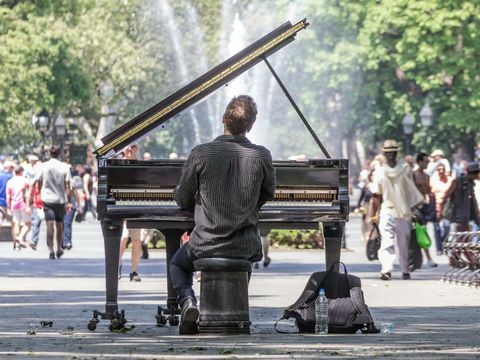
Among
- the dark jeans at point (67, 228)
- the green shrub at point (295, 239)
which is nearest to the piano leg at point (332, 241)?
the dark jeans at point (67, 228)

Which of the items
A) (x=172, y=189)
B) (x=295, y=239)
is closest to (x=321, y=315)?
(x=172, y=189)

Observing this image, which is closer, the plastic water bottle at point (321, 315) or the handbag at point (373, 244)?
the plastic water bottle at point (321, 315)

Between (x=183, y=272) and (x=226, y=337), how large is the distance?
0.86 metres

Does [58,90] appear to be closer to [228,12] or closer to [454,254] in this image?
[228,12]

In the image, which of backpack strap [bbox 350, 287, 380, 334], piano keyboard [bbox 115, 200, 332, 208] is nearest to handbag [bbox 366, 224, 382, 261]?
piano keyboard [bbox 115, 200, 332, 208]

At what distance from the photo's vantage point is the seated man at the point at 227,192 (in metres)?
13.2

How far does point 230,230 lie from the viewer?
1316cm

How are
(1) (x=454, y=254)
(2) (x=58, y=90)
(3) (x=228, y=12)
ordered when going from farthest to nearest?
(3) (x=228, y=12) → (2) (x=58, y=90) → (1) (x=454, y=254)

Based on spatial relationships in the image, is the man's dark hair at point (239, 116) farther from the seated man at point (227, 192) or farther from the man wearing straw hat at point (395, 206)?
the man wearing straw hat at point (395, 206)

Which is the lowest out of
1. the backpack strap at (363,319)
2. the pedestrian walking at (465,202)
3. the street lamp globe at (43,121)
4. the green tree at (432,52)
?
the backpack strap at (363,319)

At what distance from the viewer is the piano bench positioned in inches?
521

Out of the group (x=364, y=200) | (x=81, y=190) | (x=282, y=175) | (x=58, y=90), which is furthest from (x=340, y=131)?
(x=282, y=175)

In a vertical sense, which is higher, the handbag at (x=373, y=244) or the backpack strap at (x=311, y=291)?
the handbag at (x=373, y=244)

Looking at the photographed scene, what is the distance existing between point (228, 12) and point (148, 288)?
6851 centimetres
